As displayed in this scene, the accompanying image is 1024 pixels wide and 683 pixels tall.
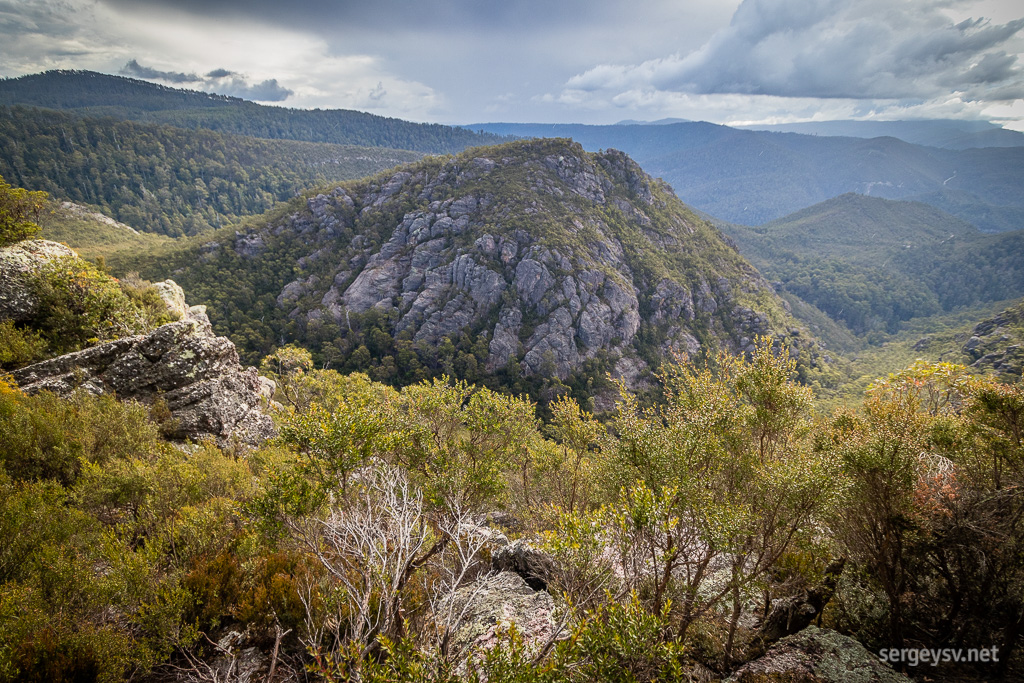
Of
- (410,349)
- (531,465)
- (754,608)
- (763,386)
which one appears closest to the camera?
(754,608)

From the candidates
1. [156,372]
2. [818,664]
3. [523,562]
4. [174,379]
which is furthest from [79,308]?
[818,664]

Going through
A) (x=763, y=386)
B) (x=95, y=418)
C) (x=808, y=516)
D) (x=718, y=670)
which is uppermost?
(x=763, y=386)

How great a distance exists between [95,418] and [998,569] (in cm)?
3706

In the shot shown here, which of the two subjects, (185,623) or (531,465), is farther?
(531,465)

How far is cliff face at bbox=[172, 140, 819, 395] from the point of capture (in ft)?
414

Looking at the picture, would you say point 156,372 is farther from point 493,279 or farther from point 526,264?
point 526,264

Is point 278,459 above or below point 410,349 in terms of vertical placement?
above

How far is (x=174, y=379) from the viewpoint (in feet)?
93.1

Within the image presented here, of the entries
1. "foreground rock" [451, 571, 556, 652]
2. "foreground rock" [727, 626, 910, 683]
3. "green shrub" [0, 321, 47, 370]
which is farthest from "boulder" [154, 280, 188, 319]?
"foreground rock" [727, 626, 910, 683]

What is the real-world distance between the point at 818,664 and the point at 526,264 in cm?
12517

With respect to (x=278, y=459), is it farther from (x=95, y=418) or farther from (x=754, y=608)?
(x=754, y=608)

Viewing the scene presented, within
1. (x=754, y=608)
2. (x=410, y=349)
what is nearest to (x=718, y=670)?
(x=754, y=608)

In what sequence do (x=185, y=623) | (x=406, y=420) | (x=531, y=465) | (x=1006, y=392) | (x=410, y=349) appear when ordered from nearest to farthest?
(x=185, y=623) < (x=1006, y=392) < (x=406, y=420) < (x=531, y=465) < (x=410, y=349)

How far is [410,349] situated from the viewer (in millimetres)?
120125
